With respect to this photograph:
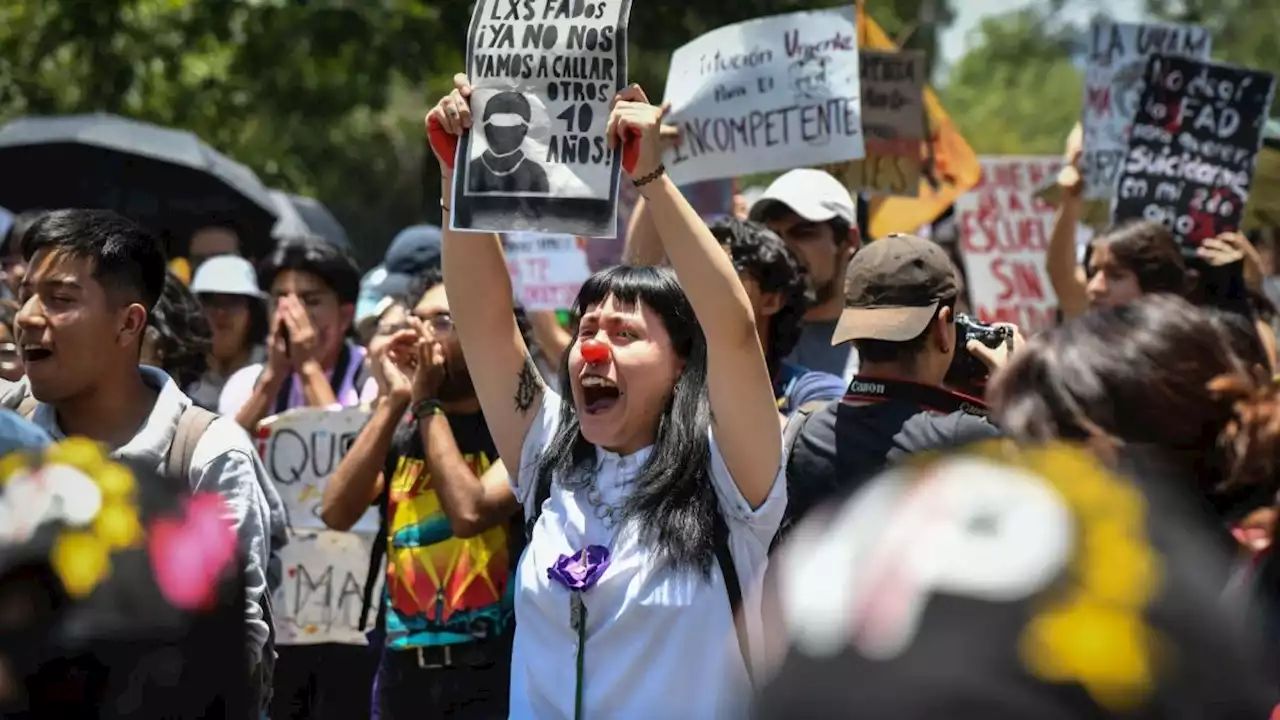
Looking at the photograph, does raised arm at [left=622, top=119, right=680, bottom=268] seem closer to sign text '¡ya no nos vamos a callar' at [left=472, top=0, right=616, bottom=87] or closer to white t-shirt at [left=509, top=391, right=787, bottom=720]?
sign text '¡ya no nos vamos a callar' at [left=472, top=0, right=616, bottom=87]

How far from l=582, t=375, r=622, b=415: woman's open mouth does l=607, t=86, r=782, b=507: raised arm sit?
0.22m

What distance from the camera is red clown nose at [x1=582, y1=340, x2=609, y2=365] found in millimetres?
3436

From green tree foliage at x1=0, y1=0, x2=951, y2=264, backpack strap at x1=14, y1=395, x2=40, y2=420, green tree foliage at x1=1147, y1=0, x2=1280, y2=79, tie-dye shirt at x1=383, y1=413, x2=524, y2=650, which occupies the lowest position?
tie-dye shirt at x1=383, y1=413, x2=524, y2=650

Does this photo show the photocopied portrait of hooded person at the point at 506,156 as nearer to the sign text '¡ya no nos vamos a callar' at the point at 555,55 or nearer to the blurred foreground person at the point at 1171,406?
the sign text '¡ya no nos vamos a callar' at the point at 555,55

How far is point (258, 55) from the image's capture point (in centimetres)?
1246

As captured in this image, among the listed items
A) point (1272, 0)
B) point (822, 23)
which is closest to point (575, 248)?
point (822, 23)

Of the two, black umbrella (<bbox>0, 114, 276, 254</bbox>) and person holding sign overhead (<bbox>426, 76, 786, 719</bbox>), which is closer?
person holding sign overhead (<bbox>426, 76, 786, 719</bbox>)

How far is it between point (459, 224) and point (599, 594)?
0.83 meters

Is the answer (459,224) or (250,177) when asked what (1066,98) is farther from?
(459,224)

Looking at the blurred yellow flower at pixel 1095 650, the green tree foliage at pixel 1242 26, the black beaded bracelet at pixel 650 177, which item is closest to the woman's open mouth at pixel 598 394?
the black beaded bracelet at pixel 650 177

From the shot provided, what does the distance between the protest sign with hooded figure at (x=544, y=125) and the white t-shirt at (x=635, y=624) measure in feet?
1.96

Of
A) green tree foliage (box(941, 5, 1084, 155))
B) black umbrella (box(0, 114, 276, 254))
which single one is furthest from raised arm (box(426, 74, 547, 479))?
green tree foliage (box(941, 5, 1084, 155))

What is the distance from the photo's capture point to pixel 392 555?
15.3 feet

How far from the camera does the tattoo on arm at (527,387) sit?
3.66m
